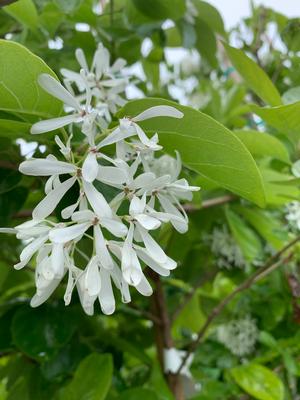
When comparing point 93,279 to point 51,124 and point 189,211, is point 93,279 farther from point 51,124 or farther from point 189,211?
point 189,211

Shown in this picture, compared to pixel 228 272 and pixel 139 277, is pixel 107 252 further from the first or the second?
pixel 228 272

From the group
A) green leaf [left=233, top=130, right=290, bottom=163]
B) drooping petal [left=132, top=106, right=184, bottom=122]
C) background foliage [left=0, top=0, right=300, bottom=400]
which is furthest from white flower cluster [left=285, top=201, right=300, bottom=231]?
drooping petal [left=132, top=106, right=184, bottom=122]

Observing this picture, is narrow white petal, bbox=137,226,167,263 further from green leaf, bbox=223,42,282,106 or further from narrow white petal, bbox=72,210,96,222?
green leaf, bbox=223,42,282,106

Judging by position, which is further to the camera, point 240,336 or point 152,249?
point 240,336

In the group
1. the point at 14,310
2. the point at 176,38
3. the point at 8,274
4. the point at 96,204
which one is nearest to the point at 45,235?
the point at 96,204

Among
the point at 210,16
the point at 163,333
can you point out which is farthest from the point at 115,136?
the point at 210,16

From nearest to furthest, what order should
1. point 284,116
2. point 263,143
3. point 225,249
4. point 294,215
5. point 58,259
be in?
1. point 58,259
2. point 284,116
3. point 263,143
4. point 294,215
5. point 225,249
